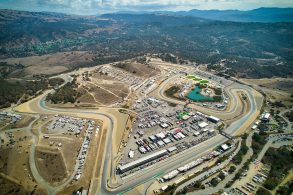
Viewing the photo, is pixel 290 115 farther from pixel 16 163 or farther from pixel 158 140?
pixel 16 163

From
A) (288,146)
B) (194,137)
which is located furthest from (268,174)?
(194,137)

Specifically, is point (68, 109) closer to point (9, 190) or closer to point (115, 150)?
point (115, 150)

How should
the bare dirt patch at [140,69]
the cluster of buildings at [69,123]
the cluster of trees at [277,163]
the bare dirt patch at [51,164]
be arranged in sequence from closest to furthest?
the cluster of trees at [277,163] < the bare dirt patch at [51,164] < the cluster of buildings at [69,123] < the bare dirt patch at [140,69]

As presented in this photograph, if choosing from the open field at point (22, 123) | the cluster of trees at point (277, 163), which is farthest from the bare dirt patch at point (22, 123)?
the cluster of trees at point (277, 163)

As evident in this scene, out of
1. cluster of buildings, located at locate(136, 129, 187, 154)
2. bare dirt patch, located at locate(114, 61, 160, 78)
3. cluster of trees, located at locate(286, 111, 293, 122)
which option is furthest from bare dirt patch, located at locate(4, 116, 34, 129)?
cluster of trees, located at locate(286, 111, 293, 122)

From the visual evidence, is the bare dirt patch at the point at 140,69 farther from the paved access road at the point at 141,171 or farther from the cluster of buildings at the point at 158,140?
the cluster of buildings at the point at 158,140

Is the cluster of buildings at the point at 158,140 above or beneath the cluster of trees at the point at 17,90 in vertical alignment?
above

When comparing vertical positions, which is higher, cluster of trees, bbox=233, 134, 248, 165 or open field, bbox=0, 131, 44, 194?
cluster of trees, bbox=233, 134, 248, 165

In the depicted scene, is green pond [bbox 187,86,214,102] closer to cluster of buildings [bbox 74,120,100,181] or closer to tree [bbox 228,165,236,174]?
tree [bbox 228,165,236,174]

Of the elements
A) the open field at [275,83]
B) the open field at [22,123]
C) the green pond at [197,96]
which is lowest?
the open field at [275,83]

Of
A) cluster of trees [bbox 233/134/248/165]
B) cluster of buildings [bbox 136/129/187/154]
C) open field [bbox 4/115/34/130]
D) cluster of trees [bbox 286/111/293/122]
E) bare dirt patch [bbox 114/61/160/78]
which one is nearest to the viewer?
cluster of trees [bbox 233/134/248/165]
